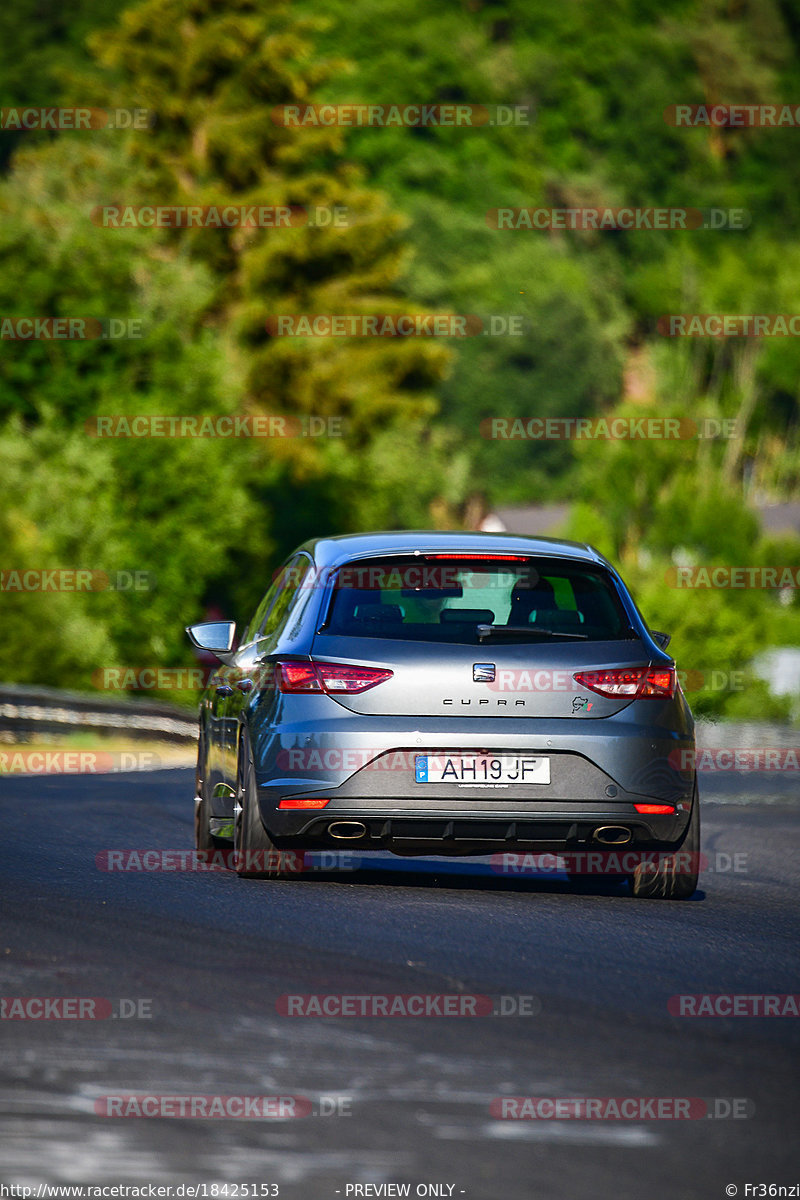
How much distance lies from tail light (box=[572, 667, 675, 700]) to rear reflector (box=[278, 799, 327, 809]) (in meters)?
1.25

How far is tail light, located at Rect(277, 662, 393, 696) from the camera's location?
353 inches

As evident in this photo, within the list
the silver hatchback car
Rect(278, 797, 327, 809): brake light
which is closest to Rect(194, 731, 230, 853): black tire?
the silver hatchback car

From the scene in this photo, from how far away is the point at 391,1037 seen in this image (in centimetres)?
611

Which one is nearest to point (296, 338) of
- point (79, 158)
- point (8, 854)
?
point (79, 158)

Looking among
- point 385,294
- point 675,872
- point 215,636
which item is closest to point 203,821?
point 215,636

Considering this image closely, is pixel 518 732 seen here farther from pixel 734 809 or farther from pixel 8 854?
pixel 734 809

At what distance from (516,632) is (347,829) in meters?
1.15

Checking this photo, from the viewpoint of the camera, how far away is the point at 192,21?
65250 millimetres

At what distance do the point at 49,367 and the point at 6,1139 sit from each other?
160 ft

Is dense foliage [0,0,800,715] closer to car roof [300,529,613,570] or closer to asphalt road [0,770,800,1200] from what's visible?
car roof [300,529,613,570]

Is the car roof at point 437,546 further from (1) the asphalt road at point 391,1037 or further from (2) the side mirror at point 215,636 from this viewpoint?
(1) the asphalt road at point 391,1037

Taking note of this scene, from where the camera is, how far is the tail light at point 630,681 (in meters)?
9.05

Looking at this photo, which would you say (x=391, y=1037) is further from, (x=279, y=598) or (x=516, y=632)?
(x=279, y=598)

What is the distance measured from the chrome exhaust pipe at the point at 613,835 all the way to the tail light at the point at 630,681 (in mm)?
583
